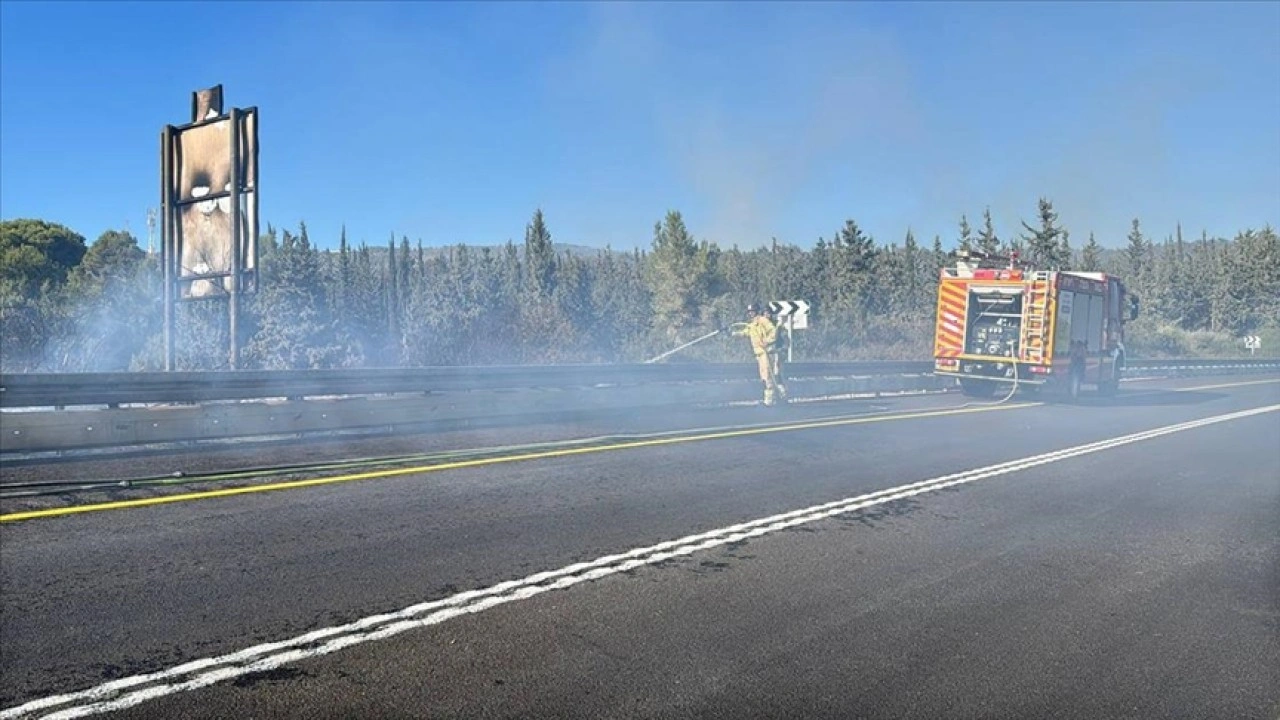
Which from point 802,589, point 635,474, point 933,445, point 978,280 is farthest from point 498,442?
point 978,280

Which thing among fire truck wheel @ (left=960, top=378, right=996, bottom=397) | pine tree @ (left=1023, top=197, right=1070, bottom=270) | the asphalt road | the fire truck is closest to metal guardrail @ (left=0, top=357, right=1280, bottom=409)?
the fire truck

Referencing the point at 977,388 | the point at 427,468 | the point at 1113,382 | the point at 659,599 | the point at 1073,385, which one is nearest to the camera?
the point at 659,599

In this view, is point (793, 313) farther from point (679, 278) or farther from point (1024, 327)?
point (679, 278)

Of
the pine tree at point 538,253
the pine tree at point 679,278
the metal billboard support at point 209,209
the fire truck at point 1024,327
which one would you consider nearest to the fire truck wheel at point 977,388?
the fire truck at point 1024,327

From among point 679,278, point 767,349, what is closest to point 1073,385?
point 767,349

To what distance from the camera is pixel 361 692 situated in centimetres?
337

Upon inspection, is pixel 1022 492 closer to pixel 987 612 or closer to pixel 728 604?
pixel 987 612

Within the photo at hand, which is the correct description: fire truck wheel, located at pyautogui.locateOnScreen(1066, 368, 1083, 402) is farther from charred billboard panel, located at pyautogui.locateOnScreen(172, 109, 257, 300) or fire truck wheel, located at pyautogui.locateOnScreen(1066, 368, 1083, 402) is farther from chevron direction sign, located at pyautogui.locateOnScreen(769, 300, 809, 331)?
charred billboard panel, located at pyautogui.locateOnScreen(172, 109, 257, 300)

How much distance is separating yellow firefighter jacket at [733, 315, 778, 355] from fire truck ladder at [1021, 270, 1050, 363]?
6.14 m

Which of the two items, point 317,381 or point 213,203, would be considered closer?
point 317,381

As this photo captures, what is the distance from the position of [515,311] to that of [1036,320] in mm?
15423

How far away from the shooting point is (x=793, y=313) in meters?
20.5

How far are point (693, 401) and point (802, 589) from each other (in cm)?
1251

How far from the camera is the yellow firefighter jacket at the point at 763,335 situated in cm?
1631
